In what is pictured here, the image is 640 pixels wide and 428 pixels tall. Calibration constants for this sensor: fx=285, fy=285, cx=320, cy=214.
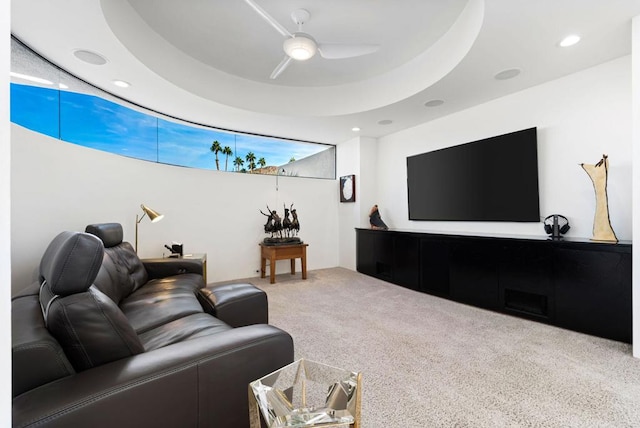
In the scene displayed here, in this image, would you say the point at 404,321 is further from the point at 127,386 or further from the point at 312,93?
the point at 312,93

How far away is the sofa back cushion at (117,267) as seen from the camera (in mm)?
2096

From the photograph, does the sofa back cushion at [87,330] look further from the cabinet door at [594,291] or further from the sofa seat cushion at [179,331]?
the cabinet door at [594,291]

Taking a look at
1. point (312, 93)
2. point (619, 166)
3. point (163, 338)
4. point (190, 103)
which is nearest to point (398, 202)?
→ point (312, 93)

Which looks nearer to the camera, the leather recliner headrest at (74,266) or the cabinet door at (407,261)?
the leather recliner headrest at (74,266)

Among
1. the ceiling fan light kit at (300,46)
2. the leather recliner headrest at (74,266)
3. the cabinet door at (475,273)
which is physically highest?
the ceiling fan light kit at (300,46)

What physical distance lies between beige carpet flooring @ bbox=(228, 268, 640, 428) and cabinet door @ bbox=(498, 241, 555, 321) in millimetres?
159

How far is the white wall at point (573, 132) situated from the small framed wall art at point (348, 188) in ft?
6.41

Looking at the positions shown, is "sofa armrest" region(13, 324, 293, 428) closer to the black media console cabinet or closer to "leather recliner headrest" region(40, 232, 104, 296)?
"leather recliner headrest" region(40, 232, 104, 296)

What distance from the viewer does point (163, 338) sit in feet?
4.91

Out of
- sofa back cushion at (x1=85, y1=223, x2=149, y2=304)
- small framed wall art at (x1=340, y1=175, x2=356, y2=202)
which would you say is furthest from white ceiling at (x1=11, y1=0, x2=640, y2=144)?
sofa back cushion at (x1=85, y1=223, x2=149, y2=304)

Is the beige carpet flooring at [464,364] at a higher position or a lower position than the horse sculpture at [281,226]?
lower

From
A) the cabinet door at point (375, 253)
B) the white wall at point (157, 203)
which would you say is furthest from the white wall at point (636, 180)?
the white wall at point (157, 203)
